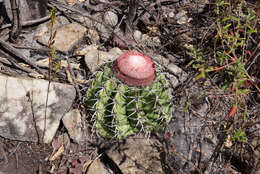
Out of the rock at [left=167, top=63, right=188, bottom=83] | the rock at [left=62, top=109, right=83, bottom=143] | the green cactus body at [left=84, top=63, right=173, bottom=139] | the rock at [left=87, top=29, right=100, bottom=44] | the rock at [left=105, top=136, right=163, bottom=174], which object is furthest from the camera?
the rock at [left=87, top=29, right=100, bottom=44]

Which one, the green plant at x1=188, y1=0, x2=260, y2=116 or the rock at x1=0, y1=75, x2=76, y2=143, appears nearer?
the green plant at x1=188, y1=0, x2=260, y2=116

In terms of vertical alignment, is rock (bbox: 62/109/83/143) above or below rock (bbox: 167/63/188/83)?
below

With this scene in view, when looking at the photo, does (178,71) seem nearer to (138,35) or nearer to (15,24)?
(138,35)

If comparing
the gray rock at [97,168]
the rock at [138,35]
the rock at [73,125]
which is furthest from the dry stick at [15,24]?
the gray rock at [97,168]

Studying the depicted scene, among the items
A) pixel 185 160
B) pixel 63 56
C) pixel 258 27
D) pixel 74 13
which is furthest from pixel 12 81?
pixel 258 27

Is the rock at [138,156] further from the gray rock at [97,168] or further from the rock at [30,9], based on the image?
the rock at [30,9]

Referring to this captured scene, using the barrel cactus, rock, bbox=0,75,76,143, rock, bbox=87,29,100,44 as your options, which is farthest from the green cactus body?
rock, bbox=87,29,100,44

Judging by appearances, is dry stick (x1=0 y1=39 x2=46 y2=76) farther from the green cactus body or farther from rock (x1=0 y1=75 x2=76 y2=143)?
the green cactus body
